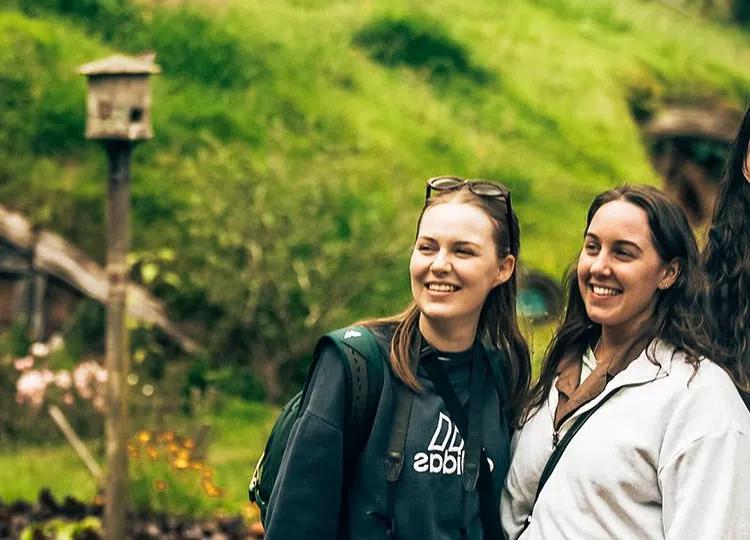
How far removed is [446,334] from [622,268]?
425mm

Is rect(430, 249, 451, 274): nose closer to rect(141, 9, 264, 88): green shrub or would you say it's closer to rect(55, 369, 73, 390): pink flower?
rect(55, 369, 73, 390): pink flower

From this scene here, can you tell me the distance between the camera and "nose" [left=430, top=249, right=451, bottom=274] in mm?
3127

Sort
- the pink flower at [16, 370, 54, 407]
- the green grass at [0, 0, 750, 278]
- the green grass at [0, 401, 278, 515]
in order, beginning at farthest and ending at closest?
the green grass at [0, 0, 750, 278] → the pink flower at [16, 370, 54, 407] → the green grass at [0, 401, 278, 515]

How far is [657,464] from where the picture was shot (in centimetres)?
285

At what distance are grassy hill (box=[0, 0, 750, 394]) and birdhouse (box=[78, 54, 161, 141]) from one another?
6.77 feet

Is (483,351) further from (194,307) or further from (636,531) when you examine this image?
(194,307)

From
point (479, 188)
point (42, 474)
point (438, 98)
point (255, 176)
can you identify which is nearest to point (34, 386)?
point (42, 474)

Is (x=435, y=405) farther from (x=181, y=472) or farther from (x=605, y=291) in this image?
(x=181, y=472)

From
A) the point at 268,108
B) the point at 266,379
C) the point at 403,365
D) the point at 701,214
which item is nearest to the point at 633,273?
the point at 403,365

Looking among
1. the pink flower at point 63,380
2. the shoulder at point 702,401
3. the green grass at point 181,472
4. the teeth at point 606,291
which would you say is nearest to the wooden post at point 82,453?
the green grass at point 181,472

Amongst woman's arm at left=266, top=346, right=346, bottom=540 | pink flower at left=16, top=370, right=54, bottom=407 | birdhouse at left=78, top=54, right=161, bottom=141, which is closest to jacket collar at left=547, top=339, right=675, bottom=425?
woman's arm at left=266, top=346, right=346, bottom=540

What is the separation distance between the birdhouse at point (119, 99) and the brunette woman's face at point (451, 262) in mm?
4276

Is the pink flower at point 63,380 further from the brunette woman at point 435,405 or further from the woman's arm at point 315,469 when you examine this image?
the woman's arm at point 315,469

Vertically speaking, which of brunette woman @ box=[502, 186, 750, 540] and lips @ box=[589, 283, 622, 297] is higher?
lips @ box=[589, 283, 622, 297]
